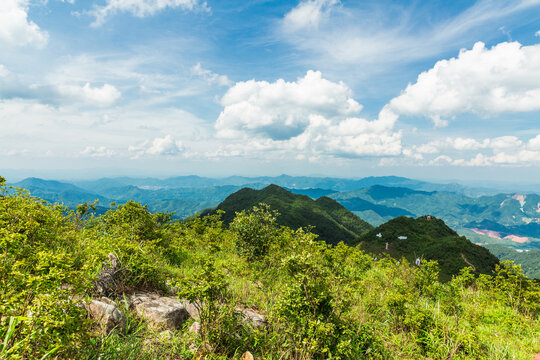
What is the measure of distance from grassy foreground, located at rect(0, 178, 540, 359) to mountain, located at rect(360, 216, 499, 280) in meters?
77.5

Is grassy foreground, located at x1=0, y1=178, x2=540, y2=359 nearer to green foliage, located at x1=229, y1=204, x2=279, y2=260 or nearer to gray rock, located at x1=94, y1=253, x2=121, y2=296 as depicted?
gray rock, located at x1=94, y1=253, x2=121, y2=296

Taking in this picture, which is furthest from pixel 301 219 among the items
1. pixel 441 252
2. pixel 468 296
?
pixel 468 296

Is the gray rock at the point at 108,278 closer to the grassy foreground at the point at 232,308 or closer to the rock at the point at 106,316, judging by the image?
the grassy foreground at the point at 232,308

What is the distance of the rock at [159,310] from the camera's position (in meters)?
5.07

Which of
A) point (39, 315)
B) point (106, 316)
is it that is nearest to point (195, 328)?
point (106, 316)

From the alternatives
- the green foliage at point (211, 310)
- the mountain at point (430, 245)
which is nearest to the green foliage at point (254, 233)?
the green foliage at point (211, 310)

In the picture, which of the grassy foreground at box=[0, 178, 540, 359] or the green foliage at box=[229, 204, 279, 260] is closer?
the grassy foreground at box=[0, 178, 540, 359]

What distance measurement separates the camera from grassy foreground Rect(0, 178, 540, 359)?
10.00 ft

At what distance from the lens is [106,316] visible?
4363 millimetres

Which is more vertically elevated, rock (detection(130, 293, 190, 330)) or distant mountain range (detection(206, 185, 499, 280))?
rock (detection(130, 293, 190, 330))

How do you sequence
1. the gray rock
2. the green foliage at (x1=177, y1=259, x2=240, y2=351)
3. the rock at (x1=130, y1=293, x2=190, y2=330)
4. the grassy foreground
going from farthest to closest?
the gray rock
the rock at (x1=130, y1=293, x2=190, y2=330)
the green foliage at (x1=177, y1=259, x2=240, y2=351)
the grassy foreground

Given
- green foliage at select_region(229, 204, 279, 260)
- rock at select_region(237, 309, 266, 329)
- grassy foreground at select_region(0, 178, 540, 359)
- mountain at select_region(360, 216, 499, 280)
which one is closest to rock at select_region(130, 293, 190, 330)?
grassy foreground at select_region(0, 178, 540, 359)

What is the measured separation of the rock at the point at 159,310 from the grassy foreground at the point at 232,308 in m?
0.20

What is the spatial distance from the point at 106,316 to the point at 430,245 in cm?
15004
